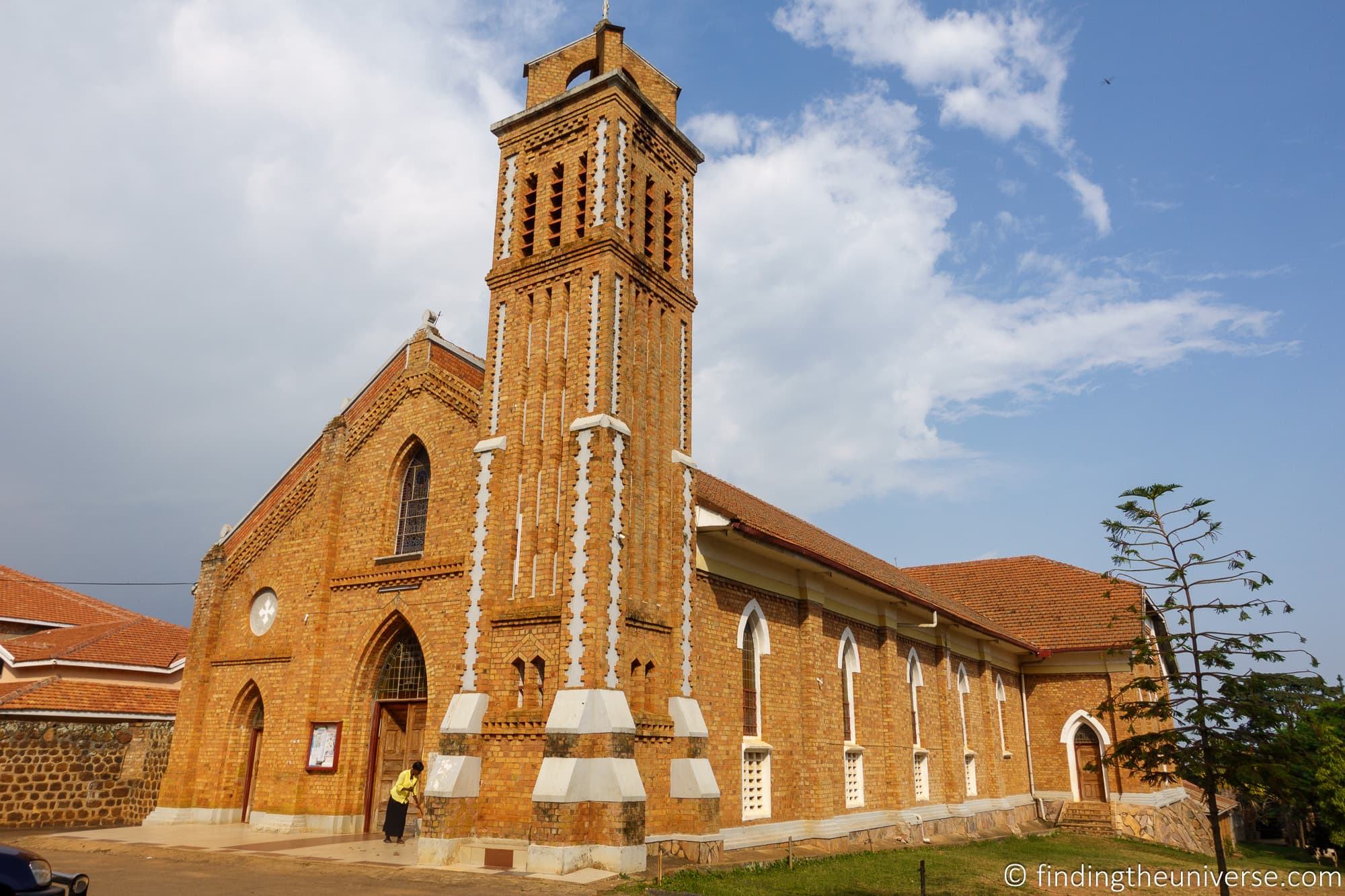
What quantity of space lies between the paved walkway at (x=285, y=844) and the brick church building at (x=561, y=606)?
369mm

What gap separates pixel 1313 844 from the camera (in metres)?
37.5

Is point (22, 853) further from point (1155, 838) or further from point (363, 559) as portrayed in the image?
point (1155, 838)

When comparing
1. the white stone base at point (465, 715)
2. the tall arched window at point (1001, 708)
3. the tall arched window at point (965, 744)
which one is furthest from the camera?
the tall arched window at point (1001, 708)

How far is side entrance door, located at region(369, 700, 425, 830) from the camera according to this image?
16906 mm

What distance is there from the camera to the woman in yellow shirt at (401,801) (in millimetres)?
15648

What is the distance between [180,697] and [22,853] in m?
→ 14.1

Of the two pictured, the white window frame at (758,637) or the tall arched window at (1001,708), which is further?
the tall arched window at (1001,708)

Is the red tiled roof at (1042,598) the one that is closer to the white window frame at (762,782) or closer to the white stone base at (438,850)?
the white window frame at (762,782)

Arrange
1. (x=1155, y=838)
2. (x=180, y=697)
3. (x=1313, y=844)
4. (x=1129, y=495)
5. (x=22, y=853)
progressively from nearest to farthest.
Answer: (x=22, y=853)
(x=1129, y=495)
(x=180, y=697)
(x=1155, y=838)
(x=1313, y=844)

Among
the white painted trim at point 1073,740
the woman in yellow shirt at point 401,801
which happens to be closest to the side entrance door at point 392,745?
the woman in yellow shirt at point 401,801

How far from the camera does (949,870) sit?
16.2m

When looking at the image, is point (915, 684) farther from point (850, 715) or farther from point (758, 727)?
point (758, 727)

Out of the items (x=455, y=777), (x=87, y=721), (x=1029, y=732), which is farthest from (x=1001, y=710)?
Answer: (x=87, y=721)

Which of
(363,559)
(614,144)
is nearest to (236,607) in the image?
(363,559)
